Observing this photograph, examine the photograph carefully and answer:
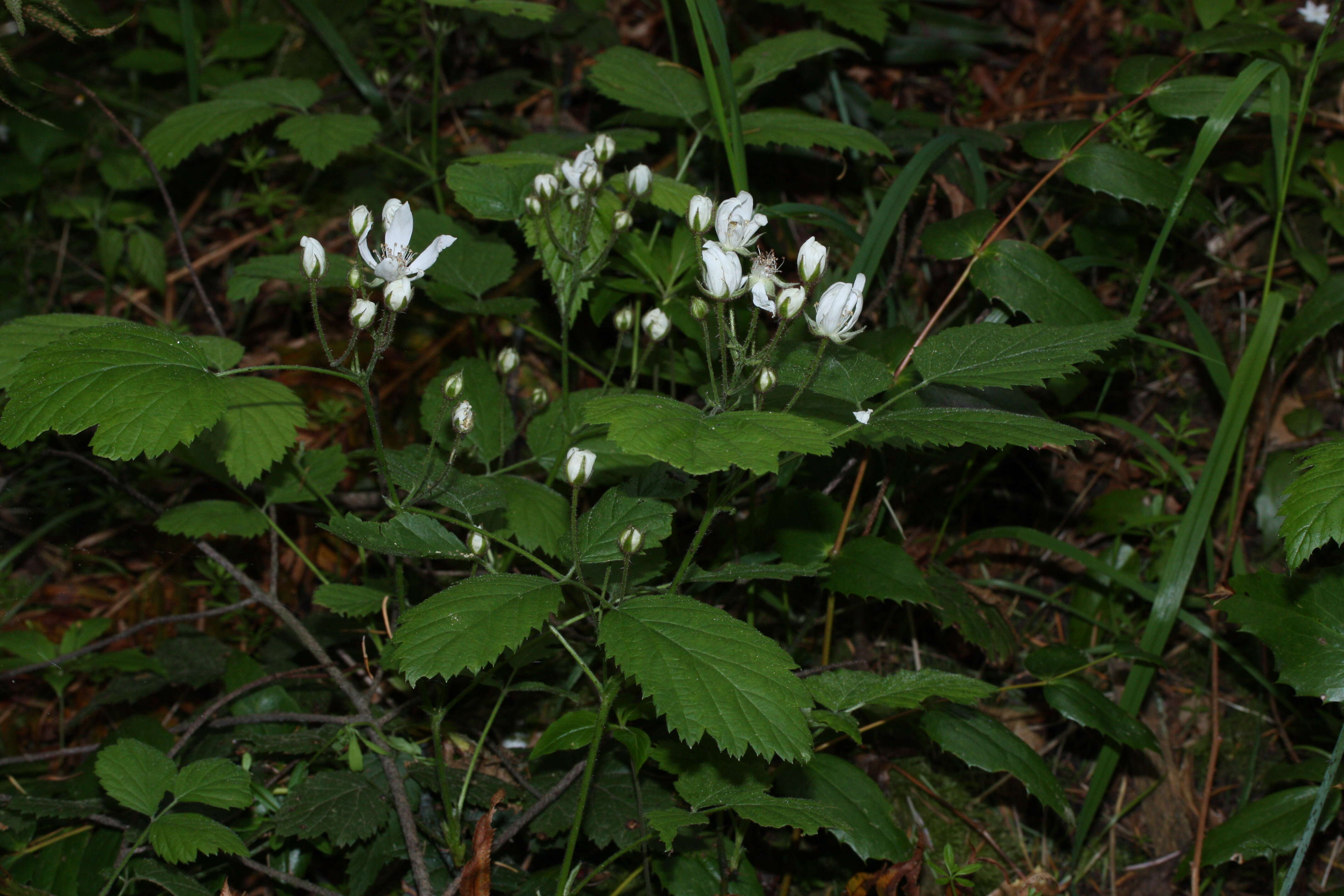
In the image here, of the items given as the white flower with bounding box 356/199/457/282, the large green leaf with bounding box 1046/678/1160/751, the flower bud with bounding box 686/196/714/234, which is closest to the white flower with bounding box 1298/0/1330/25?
the large green leaf with bounding box 1046/678/1160/751

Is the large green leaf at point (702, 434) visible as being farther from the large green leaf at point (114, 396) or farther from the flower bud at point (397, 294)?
the large green leaf at point (114, 396)

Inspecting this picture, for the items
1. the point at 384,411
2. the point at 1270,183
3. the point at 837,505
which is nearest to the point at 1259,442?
the point at 1270,183

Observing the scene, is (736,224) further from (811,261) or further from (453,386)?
(453,386)

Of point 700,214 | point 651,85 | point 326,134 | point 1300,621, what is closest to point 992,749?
point 1300,621

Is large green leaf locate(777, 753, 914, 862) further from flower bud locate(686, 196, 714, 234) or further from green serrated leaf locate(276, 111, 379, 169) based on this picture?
green serrated leaf locate(276, 111, 379, 169)

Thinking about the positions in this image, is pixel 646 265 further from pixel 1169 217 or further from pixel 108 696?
pixel 108 696

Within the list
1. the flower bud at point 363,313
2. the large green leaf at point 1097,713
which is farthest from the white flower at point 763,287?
the large green leaf at point 1097,713
